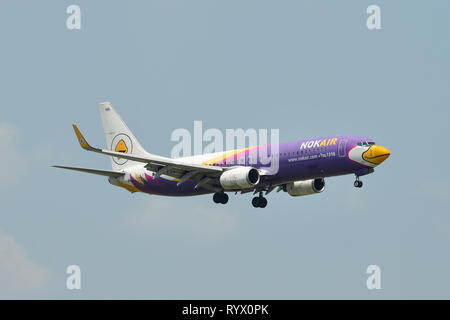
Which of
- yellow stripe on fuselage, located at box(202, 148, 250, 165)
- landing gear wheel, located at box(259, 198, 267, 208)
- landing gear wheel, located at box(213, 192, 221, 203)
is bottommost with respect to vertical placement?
landing gear wheel, located at box(259, 198, 267, 208)

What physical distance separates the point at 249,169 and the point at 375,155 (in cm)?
A: 997

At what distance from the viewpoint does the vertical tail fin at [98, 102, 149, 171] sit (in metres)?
83.7

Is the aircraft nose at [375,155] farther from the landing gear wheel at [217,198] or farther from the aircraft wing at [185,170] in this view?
the landing gear wheel at [217,198]

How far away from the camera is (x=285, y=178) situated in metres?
70.7

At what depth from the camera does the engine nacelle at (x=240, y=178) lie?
7050cm

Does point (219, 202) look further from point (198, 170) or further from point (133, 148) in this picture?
point (133, 148)

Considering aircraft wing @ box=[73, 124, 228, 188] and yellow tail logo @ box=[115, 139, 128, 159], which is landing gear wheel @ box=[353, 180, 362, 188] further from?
yellow tail logo @ box=[115, 139, 128, 159]

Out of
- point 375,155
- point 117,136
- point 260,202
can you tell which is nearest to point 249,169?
point 260,202

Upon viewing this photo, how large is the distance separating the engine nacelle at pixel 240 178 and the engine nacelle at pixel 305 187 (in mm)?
6304

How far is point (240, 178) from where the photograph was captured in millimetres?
70625

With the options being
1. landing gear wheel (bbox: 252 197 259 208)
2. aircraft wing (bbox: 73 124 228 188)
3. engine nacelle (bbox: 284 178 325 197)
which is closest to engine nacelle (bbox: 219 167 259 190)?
aircraft wing (bbox: 73 124 228 188)

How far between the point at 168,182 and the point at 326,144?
15542 millimetres

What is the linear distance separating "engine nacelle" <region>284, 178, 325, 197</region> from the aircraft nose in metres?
9.20

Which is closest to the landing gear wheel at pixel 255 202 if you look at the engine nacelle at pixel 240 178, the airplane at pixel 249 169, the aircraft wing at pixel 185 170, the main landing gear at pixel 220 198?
the airplane at pixel 249 169
